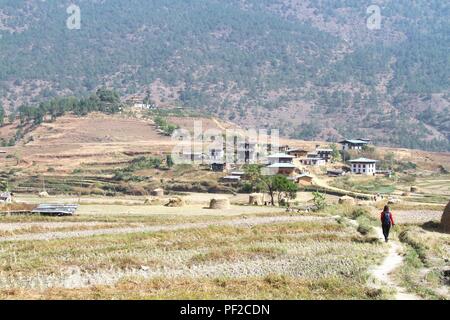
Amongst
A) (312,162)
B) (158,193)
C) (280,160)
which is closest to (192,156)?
(280,160)

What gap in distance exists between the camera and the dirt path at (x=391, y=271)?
14.0 m

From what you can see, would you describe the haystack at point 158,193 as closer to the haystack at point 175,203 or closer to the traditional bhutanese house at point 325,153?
the haystack at point 175,203

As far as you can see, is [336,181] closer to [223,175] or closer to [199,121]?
[223,175]

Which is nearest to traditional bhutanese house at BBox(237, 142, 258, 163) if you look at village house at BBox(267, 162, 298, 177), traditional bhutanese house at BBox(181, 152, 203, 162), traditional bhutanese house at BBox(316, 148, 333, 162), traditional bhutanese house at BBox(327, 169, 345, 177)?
traditional bhutanese house at BBox(181, 152, 203, 162)

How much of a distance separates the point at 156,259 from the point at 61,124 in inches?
3738

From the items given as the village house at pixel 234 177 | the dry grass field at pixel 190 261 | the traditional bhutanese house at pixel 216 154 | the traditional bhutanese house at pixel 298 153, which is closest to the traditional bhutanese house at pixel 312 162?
the traditional bhutanese house at pixel 298 153

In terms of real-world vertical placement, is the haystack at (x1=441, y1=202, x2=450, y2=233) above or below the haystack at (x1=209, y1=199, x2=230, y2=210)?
above

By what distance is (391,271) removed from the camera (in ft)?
55.7

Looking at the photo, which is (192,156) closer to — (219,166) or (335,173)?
(219,166)

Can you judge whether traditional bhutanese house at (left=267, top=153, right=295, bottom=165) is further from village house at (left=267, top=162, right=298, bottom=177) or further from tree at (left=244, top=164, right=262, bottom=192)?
tree at (left=244, top=164, right=262, bottom=192)

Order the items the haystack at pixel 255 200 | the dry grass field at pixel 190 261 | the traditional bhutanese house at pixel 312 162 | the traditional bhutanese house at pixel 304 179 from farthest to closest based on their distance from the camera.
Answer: the traditional bhutanese house at pixel 312 162 → the traditional bhutanese house at pixel 304 179 → the haystack at pixel 255 200 → the dry grass field at pixel 190 261

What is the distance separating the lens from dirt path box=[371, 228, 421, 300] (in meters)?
14.0

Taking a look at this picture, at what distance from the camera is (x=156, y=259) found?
19641 millimetres
